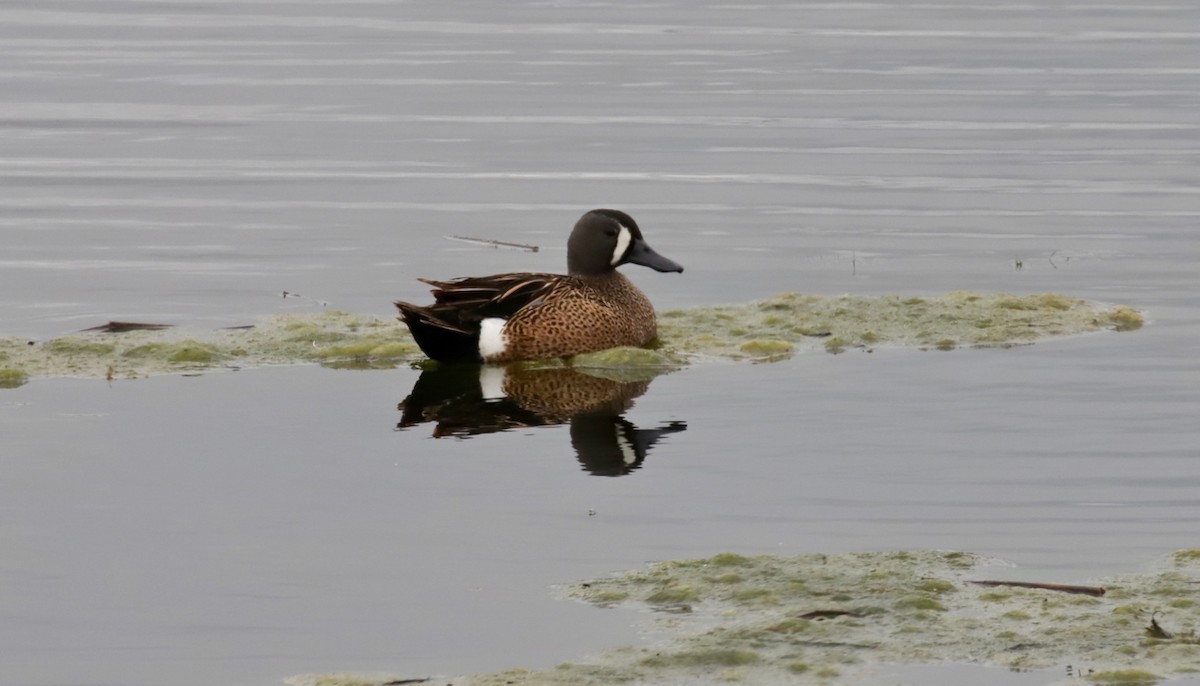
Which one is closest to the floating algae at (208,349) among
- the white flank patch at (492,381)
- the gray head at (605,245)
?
the white flank patch at (492,381)

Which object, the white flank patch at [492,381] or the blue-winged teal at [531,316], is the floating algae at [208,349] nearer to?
the blue-winged teal at [531,316]

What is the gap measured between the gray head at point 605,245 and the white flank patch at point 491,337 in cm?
90

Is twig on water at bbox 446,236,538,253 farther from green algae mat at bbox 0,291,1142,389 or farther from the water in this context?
green algae mat at bbox 0,291,1142,389

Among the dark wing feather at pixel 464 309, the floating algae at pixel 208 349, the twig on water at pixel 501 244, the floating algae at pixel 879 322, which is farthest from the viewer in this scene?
the twig on water at pixel 501 244

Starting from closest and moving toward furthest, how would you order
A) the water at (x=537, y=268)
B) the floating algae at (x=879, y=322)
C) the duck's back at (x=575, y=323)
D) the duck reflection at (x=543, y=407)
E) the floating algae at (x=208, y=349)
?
the water at (x=537, y=268) → the duck reflection at (x=543, y=407) → the floating algae at (x=208, y=349) → the duck's back at (x=575, y=323) → the floating algae at (x=879, y=322)

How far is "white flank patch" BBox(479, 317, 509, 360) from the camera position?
12234 millimetres

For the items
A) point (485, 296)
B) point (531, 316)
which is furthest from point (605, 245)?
point (485, 296)

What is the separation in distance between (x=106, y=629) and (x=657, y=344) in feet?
20.3

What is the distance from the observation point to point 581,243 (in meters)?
Result: 12.9

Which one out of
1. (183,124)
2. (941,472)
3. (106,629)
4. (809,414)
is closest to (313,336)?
(809,414)

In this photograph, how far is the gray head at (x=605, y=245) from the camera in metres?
12.9

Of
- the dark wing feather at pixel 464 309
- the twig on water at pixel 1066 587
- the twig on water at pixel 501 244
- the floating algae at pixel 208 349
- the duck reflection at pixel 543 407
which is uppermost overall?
the twig on water at pixel 501 244

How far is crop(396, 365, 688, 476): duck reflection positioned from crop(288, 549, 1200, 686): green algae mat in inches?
75.9

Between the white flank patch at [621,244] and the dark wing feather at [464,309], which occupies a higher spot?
the white flank patch at [621,244]
